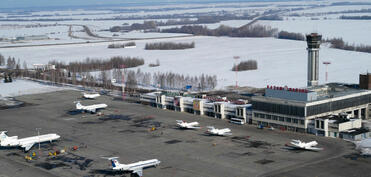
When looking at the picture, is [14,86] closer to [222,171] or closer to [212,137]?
[212,137]

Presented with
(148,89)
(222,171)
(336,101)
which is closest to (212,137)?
(222,171)

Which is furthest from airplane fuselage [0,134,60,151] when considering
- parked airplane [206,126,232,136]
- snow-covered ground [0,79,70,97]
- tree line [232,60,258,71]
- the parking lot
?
tree line [232,60,258,71]

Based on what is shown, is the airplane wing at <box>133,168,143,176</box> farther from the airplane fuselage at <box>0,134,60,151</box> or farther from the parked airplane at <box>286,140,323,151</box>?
the parked airplane at <box>286,140,323,151</box>

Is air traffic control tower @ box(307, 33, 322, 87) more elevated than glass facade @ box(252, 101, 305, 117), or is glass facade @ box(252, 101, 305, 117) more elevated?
air traffic control tower @ box(307, 33, 322, 87)

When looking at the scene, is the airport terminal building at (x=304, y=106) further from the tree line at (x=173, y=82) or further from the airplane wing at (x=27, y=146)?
the tree line at (x=173, y=82)

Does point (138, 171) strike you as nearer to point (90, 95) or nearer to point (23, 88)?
point (90, 95)
